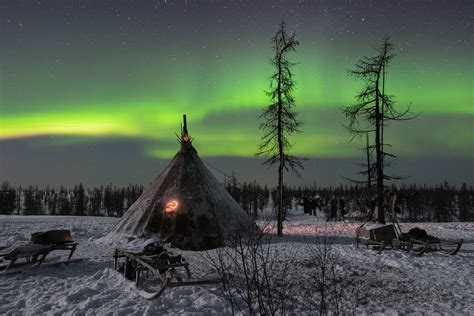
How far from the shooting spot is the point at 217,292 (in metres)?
8.37

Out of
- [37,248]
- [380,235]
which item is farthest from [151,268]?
[380,235]

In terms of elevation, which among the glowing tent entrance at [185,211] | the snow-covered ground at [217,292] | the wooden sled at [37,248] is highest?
the glowing tent entrance at [185,211]

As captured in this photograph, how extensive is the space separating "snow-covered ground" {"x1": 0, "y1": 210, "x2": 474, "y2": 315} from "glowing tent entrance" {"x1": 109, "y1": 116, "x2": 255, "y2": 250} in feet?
4.83

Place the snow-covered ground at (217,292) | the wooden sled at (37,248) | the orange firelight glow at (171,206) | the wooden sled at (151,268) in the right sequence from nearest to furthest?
the snow-covered ground at (217,292)
the wooden sled at (151,268)
the wooden sled at (37,248)
the orange firelight glow at (171,206)

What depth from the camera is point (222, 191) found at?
18.2m

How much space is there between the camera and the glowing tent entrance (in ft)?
50.9

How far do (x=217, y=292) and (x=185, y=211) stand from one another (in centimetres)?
785

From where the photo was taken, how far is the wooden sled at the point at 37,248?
10.6m

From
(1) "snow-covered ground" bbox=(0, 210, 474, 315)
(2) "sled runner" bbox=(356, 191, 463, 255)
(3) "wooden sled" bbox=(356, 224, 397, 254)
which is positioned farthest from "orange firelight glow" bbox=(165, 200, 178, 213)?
(3) "wooden sled" bbox=(356, 224, 397, 254)

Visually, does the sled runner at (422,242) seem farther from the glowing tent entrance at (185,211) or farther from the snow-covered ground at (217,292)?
the glowing tent entrance at (185,211)

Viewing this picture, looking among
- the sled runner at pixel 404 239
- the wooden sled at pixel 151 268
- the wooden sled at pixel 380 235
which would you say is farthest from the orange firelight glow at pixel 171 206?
the wooden sled at pixel 380 235

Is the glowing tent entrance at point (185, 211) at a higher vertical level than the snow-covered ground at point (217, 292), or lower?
higher

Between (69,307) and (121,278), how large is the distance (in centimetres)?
221

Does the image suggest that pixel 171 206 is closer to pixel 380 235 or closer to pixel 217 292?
pixel 217 292
